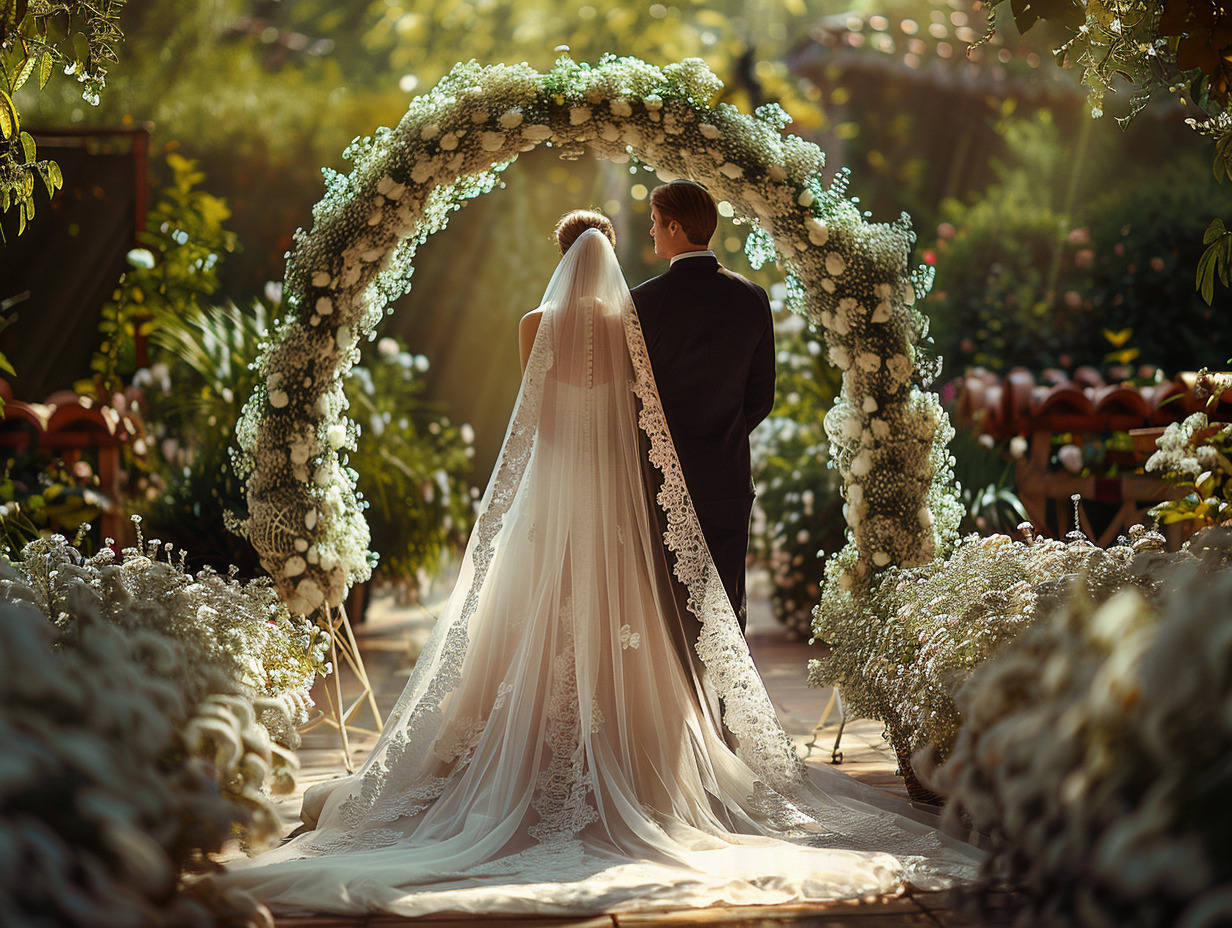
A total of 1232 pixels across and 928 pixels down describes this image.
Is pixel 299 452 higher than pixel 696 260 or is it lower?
lower

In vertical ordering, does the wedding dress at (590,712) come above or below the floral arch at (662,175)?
below

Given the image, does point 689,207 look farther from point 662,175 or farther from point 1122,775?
point 1122,775

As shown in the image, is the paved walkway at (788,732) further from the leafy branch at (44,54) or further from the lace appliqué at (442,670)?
the leafy branch at (44,54)

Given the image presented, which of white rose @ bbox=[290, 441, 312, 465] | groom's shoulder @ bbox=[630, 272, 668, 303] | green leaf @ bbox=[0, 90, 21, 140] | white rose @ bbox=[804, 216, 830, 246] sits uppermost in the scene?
white rose @ bbox=[804, 216, 830, 246]

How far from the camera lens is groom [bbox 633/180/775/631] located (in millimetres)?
3010

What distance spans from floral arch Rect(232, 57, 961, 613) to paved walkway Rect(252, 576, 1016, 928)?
2.01 ft

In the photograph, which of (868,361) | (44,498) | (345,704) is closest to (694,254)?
(868,361)

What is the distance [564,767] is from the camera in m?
2.63

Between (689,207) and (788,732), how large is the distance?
77.8 inches

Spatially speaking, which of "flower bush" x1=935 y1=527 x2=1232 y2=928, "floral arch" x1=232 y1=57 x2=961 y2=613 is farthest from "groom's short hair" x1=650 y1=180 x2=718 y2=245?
"flower bush" x1=935 y1=527 x2=1232 y2=928

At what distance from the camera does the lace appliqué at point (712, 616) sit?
2.82m

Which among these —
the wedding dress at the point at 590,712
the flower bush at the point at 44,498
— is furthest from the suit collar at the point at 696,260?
the flower bush at the point at 44,498

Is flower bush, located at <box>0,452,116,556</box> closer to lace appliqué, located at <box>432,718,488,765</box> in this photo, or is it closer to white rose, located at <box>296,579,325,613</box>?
white rose, located at <box>296,579,325,613</box>

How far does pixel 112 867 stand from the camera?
1.13 metres
